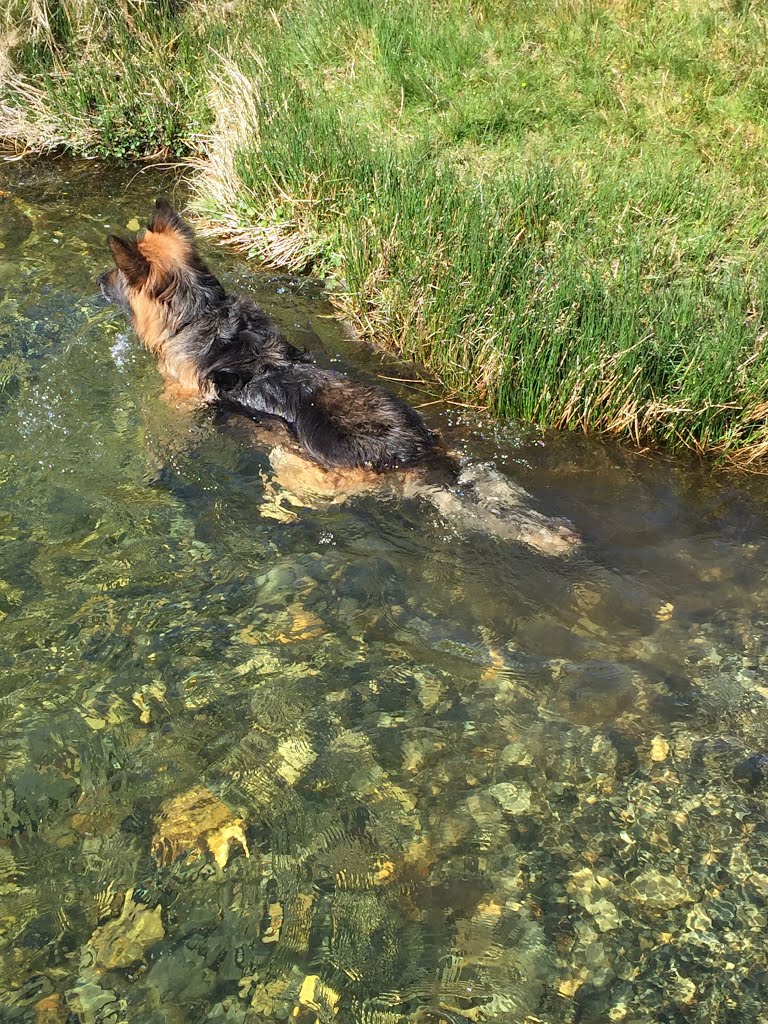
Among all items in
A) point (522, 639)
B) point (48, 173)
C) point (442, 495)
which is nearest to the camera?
point (522, 639)

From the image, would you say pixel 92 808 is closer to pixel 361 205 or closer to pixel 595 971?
pixel 595 971

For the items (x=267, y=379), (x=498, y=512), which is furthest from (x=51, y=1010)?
(x=267, y=379)

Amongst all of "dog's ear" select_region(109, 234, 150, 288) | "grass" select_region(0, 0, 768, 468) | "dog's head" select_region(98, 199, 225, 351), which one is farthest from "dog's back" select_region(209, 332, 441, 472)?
"grass" select_region(0, 0, 768, 468)

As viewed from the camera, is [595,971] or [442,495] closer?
[595,971]

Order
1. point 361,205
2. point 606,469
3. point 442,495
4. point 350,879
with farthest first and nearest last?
point 361,205 < point 606,469 < point 442,495 < point 350,879

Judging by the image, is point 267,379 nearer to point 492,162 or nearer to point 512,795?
point 512,795

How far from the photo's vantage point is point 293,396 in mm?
5277

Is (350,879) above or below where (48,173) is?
below

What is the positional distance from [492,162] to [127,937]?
6883 mm

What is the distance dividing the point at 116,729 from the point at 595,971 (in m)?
2.26

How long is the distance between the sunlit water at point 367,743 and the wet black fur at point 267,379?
371 millimetres

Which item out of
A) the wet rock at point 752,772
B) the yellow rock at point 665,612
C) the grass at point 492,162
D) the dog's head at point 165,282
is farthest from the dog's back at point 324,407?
the wet rock at point 752,772

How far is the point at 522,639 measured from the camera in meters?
4.43

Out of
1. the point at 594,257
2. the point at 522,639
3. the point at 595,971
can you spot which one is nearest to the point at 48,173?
the point at 594,257
